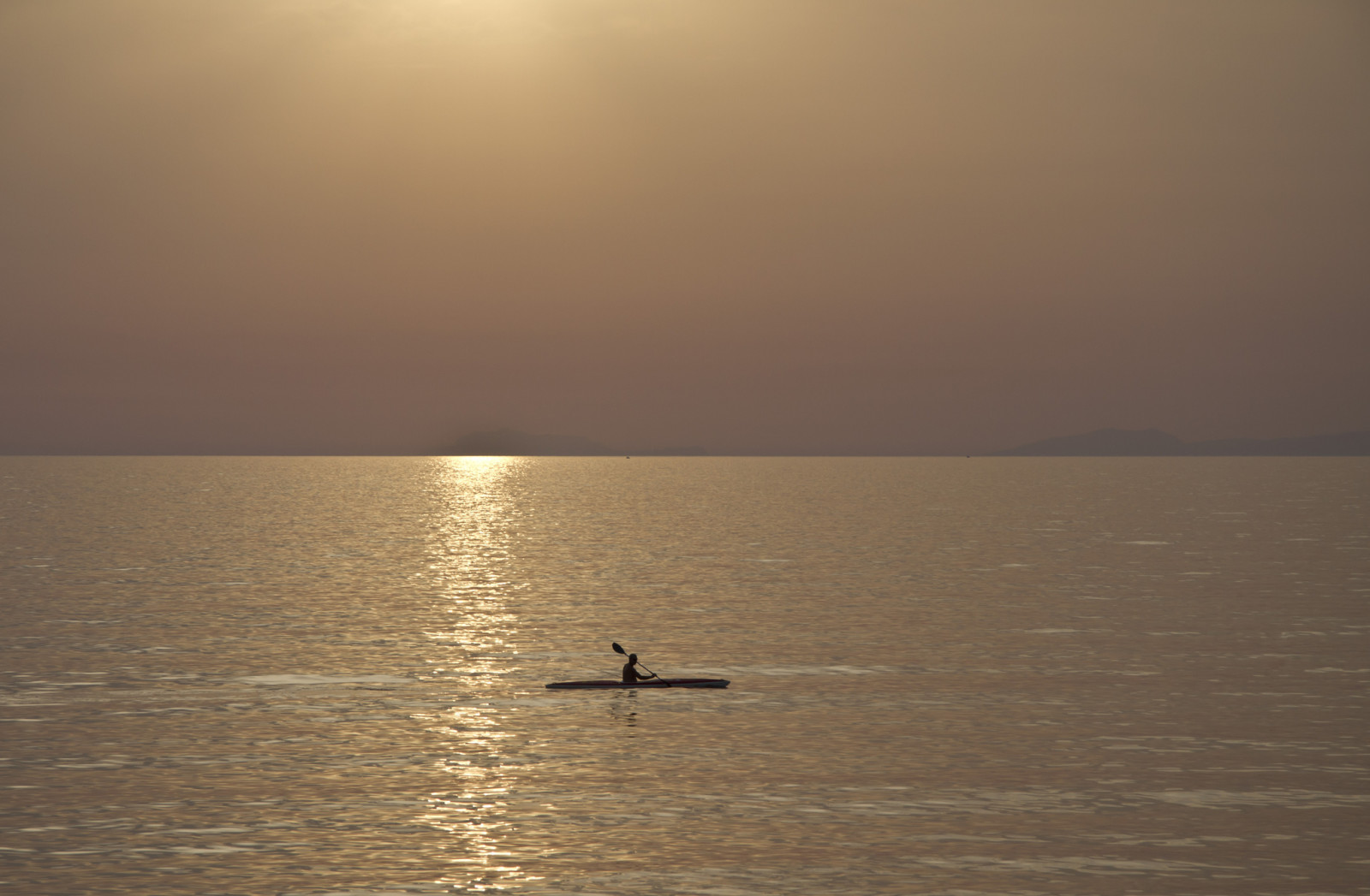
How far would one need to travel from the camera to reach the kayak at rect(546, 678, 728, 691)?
149 feet

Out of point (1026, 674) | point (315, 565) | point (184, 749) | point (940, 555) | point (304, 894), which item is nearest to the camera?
point (304, 894)

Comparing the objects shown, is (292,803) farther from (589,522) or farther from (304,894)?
(589,522)

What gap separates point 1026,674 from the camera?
4941cm

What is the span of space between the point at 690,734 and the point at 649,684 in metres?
6.21

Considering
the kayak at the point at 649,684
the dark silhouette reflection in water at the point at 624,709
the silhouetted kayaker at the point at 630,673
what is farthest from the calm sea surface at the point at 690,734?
the silhouetted kayaker at the point at 630,673

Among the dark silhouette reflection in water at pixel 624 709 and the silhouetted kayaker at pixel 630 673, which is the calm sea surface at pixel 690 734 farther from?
the silhouetted kayaker at pixel 630 673

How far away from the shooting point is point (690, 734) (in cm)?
3925

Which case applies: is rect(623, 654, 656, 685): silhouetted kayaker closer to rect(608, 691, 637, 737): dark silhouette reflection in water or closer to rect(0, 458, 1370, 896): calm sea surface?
rect(608, 691, 637, 737): dark silhouette reflection in water

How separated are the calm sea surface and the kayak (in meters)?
0.43

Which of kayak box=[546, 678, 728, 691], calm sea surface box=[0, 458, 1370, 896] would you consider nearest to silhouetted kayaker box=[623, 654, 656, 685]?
kayak box=[546, 678, 728, 691]

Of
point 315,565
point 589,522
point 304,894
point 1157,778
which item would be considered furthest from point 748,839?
point 589,522

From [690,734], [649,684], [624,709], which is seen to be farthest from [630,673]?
[690,734]

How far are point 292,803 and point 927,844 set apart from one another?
13778mm

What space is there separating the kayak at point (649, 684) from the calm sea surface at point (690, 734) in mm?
434
